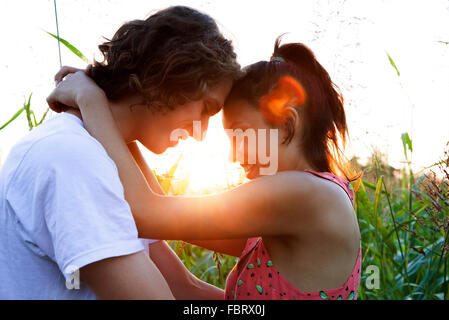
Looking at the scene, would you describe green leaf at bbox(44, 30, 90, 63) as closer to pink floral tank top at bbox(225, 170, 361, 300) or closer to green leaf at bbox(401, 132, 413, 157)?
pink floral tank top at bbox(225, 170, 361, 300)

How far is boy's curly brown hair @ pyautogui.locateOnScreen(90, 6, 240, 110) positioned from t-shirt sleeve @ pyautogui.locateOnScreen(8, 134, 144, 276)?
0.38m

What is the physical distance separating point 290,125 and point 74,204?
83cm

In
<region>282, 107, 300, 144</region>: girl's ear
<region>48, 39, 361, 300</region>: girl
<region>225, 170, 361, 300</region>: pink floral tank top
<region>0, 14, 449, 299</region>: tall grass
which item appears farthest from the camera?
<region>0, 14, 449, 299</region>: tall grass

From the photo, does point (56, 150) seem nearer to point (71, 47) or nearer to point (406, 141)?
point (71, 47)

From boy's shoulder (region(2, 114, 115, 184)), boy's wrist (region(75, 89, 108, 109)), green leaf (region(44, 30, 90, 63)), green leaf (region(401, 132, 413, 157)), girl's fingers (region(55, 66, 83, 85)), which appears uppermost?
green leaf (region(44, 30, 90, 63))

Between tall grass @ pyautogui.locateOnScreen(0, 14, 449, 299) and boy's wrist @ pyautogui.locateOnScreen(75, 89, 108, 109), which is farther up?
boy's wrist @ pyautogui.locateOnScreen(75, 89, 108, 109)

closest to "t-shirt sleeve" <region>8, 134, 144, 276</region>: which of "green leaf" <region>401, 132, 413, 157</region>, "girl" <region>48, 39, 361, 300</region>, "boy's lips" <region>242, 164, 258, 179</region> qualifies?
"girl" <region>48, 39, 361, 300</region>

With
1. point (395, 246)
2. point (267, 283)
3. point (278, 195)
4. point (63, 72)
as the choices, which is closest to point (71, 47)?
point (63, 72)

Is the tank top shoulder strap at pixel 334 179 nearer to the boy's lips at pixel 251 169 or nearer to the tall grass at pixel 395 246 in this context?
the boy's lips at pixel 251 169

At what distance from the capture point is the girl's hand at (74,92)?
140cm

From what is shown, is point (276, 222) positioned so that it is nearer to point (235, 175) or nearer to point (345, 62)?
point (235, 175)

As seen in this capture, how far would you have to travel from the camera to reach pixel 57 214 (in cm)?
102

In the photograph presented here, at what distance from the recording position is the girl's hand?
140cm
